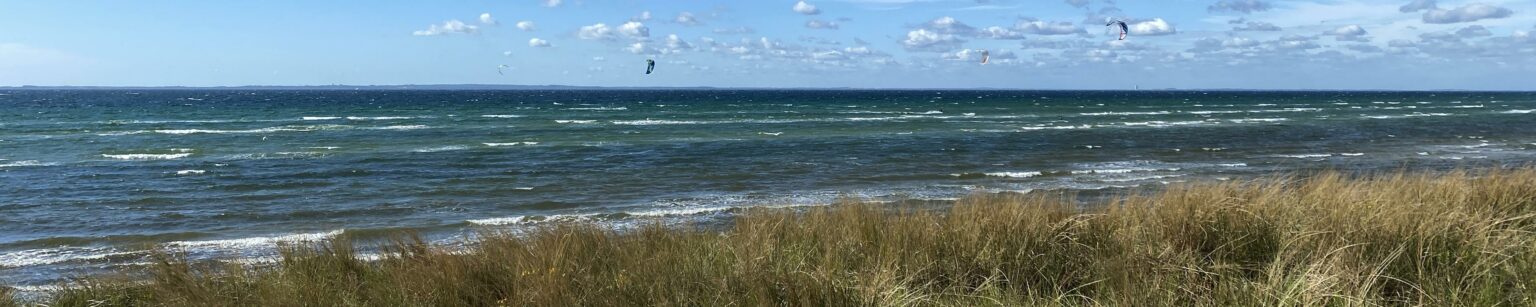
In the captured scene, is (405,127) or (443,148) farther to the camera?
(405,127)

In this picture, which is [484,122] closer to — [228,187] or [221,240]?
[228,187]

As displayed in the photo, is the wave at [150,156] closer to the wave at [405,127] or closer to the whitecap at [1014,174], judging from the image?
the wave at [405,127]

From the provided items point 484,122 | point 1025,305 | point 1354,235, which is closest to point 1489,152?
point 1354,235

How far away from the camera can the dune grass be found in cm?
482

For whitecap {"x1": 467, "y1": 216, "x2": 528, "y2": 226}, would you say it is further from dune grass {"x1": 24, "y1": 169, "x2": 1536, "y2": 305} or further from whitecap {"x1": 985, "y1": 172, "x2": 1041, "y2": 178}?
whitecap {"x1": 985, "y1": 172, "x2": 1041, "y2": 178}

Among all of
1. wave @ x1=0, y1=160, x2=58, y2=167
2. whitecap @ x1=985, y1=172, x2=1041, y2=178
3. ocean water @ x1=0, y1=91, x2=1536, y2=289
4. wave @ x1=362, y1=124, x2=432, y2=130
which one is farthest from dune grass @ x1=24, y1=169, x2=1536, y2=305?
wave @ x1=362, y1=124, x2=432, y2=130

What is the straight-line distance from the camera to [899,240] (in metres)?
5.95

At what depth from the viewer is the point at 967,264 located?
221 inches

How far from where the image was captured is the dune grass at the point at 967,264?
482 cm

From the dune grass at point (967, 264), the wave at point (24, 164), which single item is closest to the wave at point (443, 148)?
the wave at point (24, 164)

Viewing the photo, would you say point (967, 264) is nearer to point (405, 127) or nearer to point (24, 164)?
point (24, 164)

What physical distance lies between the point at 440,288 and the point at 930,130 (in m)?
34.9

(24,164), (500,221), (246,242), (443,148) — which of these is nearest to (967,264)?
(500,221)

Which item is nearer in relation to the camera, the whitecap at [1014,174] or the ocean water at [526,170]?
the ocean water at [526,170]
